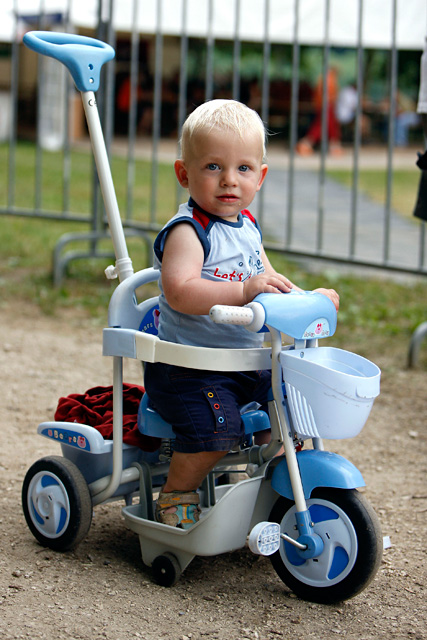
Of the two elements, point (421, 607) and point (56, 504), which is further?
point (56, 504)

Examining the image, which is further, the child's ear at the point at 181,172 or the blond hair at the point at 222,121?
the child's ear at the point at 181,172

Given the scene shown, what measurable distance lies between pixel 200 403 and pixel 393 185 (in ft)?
33.6

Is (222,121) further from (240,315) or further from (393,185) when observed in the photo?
(393,185)

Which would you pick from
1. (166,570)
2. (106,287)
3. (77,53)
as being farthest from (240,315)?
(106,287)

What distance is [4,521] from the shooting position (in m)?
2.53

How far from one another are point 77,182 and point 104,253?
527 cm

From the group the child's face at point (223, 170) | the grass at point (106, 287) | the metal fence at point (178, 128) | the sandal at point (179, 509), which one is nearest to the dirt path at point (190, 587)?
the sandal at point (179, 509)

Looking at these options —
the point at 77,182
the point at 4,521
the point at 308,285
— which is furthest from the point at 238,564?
the point at 77,182

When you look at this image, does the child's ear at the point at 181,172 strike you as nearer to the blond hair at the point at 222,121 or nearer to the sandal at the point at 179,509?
→ the blond hair at the point at 222,121

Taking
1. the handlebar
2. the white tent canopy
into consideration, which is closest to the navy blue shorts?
the handlebar

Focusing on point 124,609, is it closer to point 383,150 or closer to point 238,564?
point 238,564

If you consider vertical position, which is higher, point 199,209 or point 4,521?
point 199,209

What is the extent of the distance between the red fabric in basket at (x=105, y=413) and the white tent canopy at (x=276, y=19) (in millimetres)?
2901

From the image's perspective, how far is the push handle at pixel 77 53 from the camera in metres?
2.34
